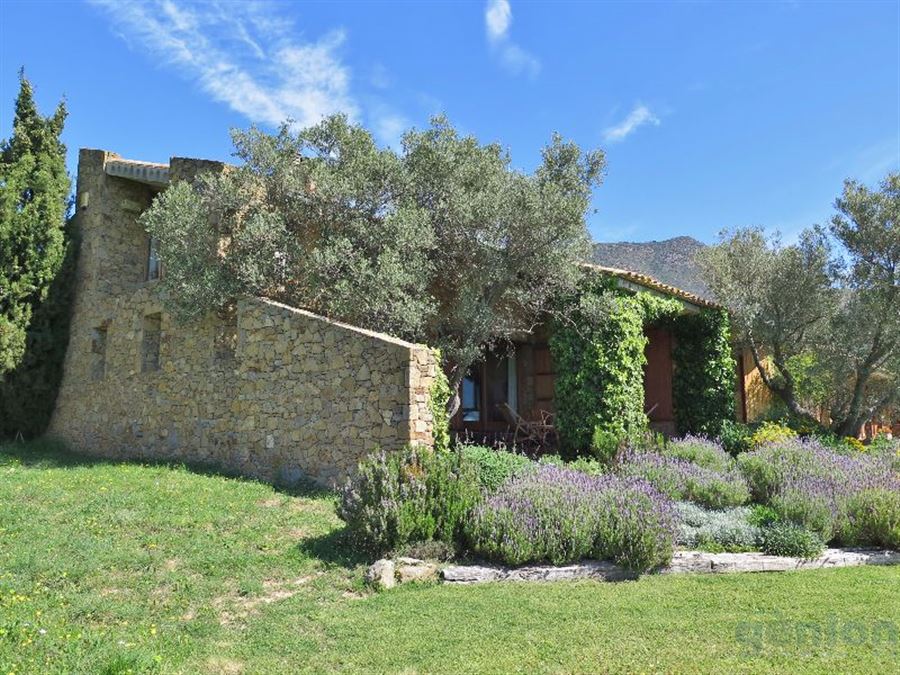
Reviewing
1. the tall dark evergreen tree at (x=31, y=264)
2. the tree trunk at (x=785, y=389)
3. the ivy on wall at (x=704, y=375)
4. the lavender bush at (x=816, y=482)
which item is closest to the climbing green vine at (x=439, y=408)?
the lavender bush at (x=816, y=482)

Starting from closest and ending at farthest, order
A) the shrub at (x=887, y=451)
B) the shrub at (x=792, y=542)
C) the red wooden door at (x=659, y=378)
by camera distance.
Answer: the shrub at (x=792, y=542)
the shrub at (x=887, y=451)
the red wooden door at (x=659, y=378)

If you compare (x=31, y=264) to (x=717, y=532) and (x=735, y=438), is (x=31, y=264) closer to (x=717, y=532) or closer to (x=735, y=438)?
(x=717, y=532)

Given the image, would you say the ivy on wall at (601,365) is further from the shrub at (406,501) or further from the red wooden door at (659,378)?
the shrub at (406,501)

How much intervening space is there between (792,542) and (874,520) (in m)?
1.13

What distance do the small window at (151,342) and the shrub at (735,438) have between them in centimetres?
1200

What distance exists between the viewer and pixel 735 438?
45.4 ft

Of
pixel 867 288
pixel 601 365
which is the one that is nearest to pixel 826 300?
pixel 867 288

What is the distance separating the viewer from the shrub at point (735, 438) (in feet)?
44.7

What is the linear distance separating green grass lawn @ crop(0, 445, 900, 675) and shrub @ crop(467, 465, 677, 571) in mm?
378

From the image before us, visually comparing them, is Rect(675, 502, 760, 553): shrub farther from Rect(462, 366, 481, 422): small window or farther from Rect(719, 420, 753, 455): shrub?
Rect(462, 366, 481, 422): small window

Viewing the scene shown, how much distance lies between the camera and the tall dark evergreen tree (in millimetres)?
16531

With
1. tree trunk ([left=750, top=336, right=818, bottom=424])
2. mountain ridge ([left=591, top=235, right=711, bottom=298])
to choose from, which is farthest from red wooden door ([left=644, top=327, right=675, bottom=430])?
mountain ridge ([left=591, top=235, right=711, bottom=298])

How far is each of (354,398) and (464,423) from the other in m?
6.08

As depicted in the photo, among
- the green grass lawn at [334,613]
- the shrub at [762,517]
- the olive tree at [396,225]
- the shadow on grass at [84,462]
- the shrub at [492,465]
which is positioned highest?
the olive tree at [396,225]
